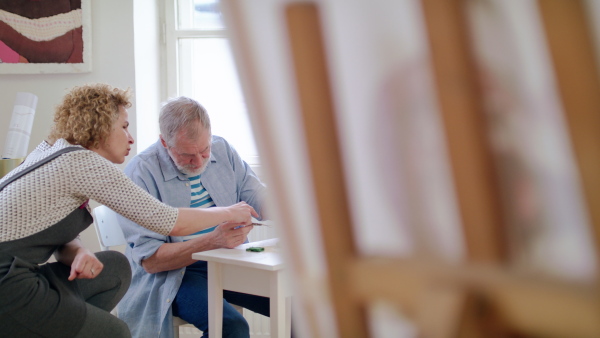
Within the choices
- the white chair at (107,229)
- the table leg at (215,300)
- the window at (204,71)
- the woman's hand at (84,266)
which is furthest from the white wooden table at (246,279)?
the window at (204,71)

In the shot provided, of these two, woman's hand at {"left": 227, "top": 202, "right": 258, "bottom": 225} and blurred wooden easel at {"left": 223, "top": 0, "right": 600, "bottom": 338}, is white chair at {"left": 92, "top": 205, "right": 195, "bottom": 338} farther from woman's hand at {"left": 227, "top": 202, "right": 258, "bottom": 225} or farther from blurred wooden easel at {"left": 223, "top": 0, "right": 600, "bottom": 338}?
blurred wooden easel at {"left": 223, "top": 0, "right": 600, "bottom": 338}

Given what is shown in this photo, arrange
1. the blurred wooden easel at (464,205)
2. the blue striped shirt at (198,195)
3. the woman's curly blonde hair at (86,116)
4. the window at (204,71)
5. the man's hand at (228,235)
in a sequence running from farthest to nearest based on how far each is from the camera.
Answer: the window at (204,71), the blue striped shirt at (198,195), the man's hand at (228,235), the woman's curly blonde hair at (86,116), the blurred wooden easel at (464,205)

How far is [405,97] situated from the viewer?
0.28m

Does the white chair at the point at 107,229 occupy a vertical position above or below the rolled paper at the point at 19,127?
below

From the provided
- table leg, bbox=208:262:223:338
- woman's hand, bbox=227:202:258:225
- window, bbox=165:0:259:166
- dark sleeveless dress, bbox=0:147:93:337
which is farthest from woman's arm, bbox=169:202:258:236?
window, bbox=165:0:259:166

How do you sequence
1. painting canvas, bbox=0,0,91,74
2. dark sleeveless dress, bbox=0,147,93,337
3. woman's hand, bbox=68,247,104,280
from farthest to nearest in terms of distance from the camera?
painting canvas, bbox=0,0,91,74 → woman's hand, bbox=68,247,104,280 → dark sleeveless dress, bbox=0,147,93,337

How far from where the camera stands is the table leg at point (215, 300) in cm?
150

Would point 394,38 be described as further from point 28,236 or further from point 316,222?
point 28,236

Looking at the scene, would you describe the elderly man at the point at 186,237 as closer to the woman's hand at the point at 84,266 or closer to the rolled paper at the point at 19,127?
the woman's hand at the point at 84,266

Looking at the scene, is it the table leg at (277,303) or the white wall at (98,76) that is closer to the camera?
the table leg at (277,303)

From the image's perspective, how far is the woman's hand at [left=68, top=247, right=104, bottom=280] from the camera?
1310 millimetres

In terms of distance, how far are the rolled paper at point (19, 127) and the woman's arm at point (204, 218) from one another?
1.06 metres

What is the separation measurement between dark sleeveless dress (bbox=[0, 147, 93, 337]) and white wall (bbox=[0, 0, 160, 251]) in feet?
3.83

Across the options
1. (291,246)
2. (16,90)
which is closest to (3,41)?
(16,90)
